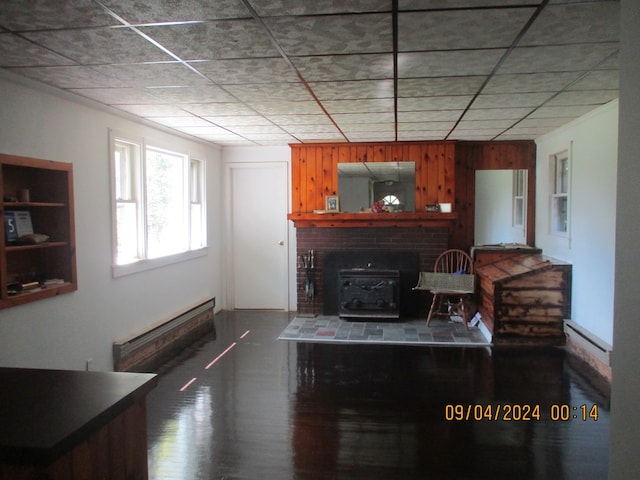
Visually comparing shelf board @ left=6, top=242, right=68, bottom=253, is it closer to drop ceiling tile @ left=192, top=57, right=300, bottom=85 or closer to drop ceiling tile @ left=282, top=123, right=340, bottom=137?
drop ceiling tile @ left=192, top=57, right=300, bottom=85

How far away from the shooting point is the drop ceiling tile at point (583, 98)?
364 centimetres

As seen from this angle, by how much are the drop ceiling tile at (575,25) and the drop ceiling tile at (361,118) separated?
1.98 m

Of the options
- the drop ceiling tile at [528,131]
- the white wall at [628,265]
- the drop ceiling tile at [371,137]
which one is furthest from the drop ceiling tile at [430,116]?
the white wall at [628,265]

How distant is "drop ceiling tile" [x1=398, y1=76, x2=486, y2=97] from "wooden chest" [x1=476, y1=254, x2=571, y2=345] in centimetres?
223

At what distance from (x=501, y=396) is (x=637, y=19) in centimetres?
292

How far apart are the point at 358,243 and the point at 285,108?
105 inches

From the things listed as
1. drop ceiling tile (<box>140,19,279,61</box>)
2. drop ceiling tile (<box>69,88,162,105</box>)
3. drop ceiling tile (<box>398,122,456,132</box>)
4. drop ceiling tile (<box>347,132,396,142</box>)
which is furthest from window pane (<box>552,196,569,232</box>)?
drop ceiling tile (<box>69,88,162,105</box>)

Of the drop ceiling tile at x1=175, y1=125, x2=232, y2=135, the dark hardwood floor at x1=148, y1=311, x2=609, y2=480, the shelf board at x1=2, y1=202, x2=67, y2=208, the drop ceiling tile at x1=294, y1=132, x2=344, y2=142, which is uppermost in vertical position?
the drop ceiling tile at x1=294, y1=132, x2=344, y2=142

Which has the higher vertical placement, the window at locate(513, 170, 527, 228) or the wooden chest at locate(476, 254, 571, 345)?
the window at locate(513, 170, 527, 228)

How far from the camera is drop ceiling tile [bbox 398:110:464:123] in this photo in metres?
4.38

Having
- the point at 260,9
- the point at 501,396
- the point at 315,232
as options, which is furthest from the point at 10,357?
the point at 315,232

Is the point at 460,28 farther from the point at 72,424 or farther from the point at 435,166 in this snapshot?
the point at 435,166

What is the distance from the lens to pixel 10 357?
10.1ft

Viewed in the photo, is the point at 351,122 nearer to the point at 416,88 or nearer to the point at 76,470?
the point at 416,88
